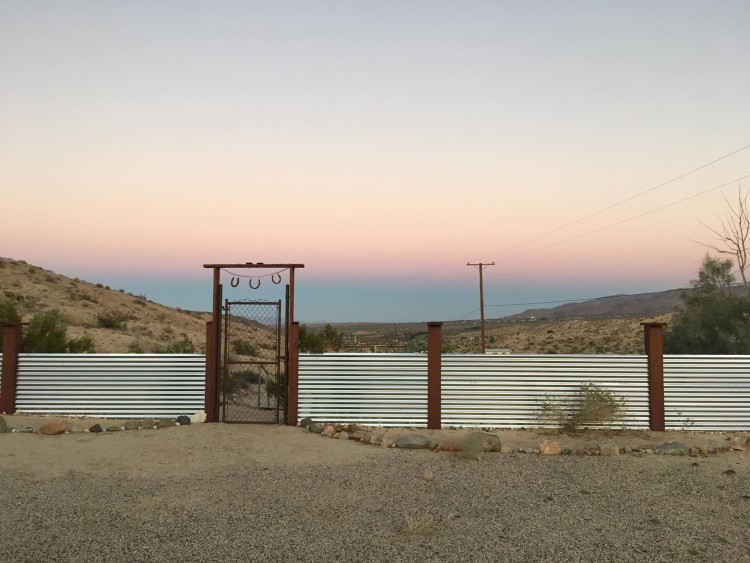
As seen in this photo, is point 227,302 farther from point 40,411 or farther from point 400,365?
point 40,411

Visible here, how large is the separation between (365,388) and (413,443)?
6.92 feet

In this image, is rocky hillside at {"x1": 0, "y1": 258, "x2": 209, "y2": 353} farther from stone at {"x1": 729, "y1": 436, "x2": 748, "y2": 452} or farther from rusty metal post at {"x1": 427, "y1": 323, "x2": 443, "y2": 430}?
stone at {"x1": 729, "y1": 436, "x2": 748, "y2": 452}

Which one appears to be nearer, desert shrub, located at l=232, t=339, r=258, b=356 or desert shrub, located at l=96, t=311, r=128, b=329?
desert shrub, located at l=232, t=339, r=258, b=356

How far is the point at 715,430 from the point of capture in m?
13.1

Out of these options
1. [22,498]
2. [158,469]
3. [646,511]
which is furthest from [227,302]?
[646,511]

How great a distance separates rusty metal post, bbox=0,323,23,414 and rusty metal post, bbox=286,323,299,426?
6007mm

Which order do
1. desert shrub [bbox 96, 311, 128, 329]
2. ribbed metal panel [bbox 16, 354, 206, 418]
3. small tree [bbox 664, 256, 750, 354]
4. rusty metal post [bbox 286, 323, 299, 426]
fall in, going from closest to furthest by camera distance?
rusty metal post [bbox 286, 323, 299, 426] → ribbed metal panel [bbox 16, 354, 206, 418] → small tree [bbox 664, 256, 750, 354] → desert shrub [bbox 96, 311, 128, 329]

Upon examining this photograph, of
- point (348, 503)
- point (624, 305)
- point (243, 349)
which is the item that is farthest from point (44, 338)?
point (624, 305)

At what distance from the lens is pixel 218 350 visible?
44.0 ft

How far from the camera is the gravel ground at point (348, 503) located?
6484 mm

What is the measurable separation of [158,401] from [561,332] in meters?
50.7

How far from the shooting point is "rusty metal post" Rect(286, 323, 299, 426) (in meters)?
13.1

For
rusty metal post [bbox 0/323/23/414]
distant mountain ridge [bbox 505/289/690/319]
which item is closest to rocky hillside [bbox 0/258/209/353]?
rusty metal post [bbox 0/323/23/414]

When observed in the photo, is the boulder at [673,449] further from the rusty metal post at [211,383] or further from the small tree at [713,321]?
the small tree at [713,321]
